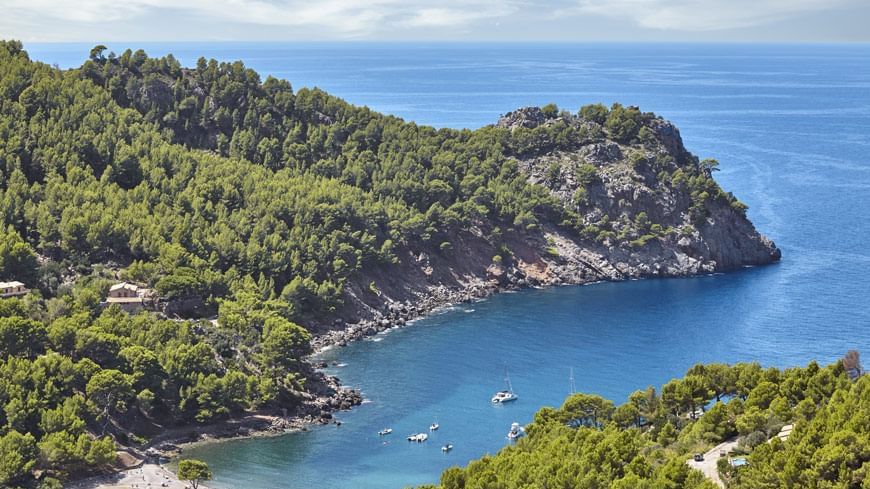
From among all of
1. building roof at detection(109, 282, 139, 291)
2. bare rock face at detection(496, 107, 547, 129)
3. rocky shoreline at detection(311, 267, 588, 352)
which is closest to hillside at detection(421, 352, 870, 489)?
rocky shoreline at detection(311, 267, 588, 352)

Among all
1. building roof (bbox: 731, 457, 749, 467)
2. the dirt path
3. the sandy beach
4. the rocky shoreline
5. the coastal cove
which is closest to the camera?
building roof (bbox: 731, 457, 749, 467)

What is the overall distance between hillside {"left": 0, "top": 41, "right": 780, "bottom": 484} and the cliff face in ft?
0.96

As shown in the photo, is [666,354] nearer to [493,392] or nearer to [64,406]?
[493,392]

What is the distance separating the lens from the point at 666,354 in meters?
101

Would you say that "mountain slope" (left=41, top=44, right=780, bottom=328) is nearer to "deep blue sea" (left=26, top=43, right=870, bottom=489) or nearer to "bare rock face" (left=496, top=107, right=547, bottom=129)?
"bare rock face" (left=496, top=107, right=547, bottom=129)

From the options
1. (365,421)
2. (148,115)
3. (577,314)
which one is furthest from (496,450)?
(148,115)

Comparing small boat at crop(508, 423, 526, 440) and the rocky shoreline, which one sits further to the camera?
the rocky shoreline

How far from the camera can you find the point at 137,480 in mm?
71375

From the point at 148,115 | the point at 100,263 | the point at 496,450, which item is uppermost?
the point at 148,115

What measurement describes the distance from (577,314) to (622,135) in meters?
41.6

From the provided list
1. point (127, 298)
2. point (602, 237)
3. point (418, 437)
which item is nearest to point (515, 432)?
point (418, 437)

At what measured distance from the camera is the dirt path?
58.3m

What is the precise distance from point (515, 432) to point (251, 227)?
45.8 meters

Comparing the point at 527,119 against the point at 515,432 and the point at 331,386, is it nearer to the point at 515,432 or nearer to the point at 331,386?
the point at 331,386
